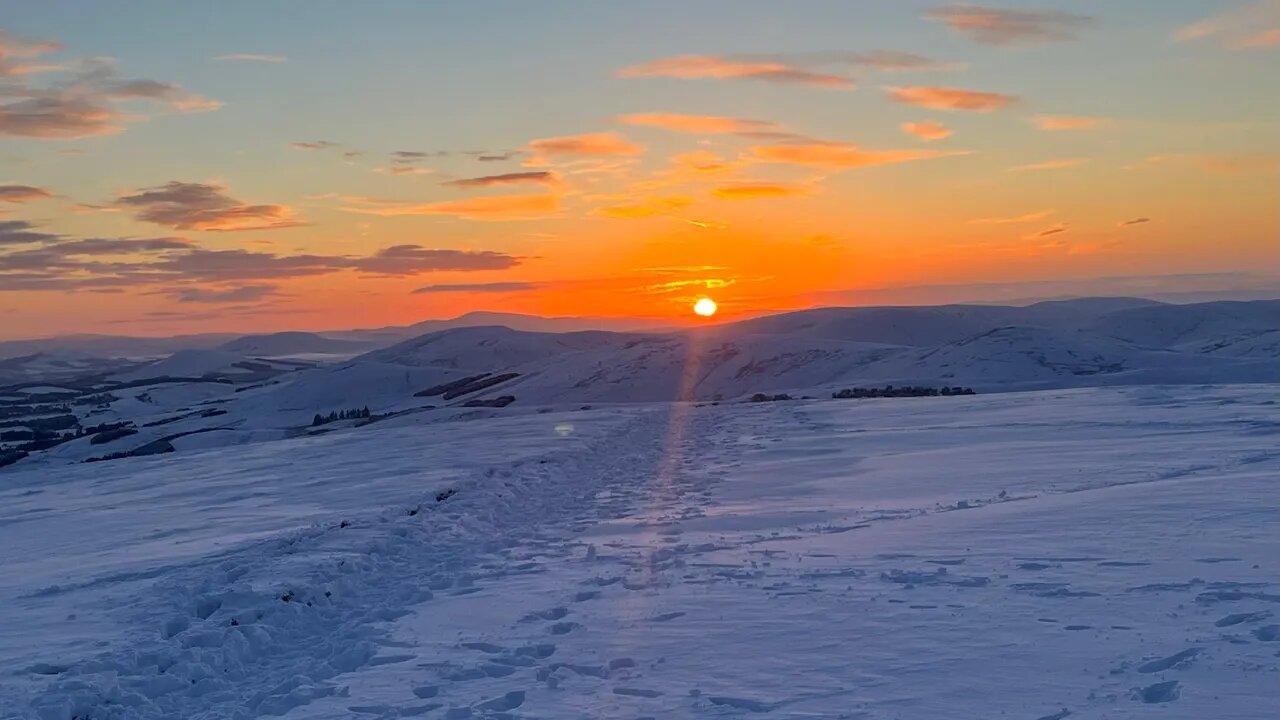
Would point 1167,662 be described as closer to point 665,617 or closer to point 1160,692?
point 1160,692

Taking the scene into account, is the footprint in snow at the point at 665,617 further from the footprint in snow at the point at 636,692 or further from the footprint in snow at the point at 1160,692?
the footprint in snow at the point at 1160,692

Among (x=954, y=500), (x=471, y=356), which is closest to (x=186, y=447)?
(x=954, y=500)

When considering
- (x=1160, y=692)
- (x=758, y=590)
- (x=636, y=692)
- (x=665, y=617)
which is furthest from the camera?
(x=758, y=590)

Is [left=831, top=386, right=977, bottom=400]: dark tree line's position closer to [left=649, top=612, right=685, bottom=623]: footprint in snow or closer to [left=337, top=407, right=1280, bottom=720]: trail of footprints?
[left=337, top=407, right=1280, bottom=720]: trail of footprints

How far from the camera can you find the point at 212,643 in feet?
27.5

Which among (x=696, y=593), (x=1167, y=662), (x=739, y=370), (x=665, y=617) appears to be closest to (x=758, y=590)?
(x=696, y=593)

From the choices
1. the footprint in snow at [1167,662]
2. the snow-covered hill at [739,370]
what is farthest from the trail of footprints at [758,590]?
the snow-covered hill at [739,370]

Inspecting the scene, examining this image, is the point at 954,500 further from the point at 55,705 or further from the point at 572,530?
the point at 55,705

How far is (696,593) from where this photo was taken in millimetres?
9258

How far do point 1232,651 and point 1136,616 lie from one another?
3.10ft

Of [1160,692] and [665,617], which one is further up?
[1160,692]

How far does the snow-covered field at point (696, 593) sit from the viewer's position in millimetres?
6438

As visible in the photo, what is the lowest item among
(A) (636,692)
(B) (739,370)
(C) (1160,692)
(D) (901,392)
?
(A) (636,692)

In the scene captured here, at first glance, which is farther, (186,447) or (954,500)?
(186,447)
